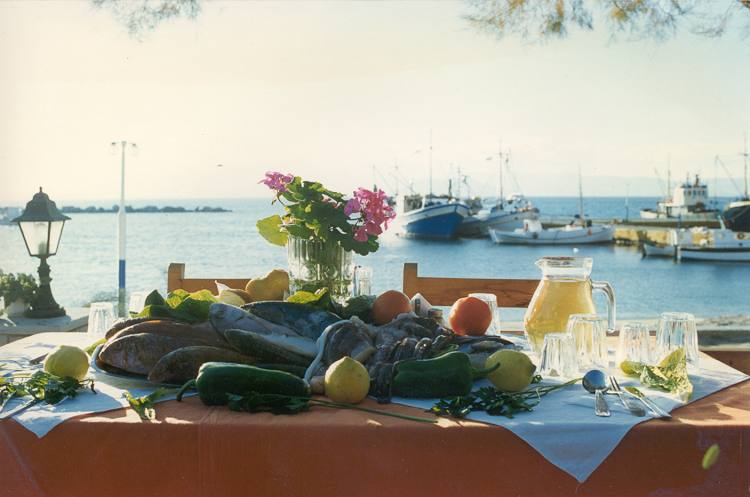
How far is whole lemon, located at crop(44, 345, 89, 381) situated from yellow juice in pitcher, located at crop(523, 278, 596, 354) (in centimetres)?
86

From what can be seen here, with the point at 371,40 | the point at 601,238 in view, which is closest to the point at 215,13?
the point at 371,40

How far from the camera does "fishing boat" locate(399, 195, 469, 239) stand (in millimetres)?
41938

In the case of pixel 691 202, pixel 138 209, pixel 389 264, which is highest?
pixel 691 202

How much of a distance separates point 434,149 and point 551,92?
268 inches

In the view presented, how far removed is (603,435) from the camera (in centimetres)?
120

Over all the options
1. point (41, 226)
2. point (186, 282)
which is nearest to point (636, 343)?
point (186, 282)

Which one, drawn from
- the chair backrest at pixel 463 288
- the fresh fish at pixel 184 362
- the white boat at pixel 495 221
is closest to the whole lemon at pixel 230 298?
the fresh fish at pixel 184 362

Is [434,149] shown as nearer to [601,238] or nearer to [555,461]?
[601,238]

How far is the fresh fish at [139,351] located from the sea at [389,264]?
997 inches

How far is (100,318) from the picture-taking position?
1932mm

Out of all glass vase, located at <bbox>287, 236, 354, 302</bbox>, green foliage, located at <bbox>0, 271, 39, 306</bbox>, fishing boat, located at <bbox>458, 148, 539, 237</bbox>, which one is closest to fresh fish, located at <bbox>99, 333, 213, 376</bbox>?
glass vase, located at <bbox>287, 236, 354, 302</bbox>

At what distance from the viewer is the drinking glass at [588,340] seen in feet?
4.99

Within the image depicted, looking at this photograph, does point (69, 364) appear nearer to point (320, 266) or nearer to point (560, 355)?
point (320, 266)

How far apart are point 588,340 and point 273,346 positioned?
57cm
